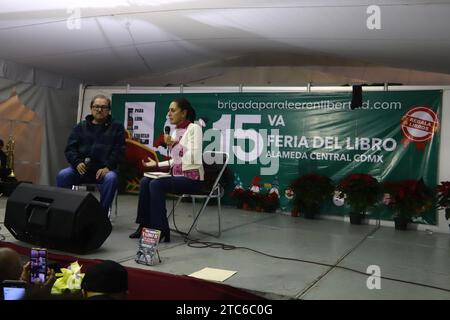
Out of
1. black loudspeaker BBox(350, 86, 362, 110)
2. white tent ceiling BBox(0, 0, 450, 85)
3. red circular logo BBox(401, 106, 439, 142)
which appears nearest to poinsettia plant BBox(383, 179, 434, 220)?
red circular logo BBox(401, 106, 439, 142)

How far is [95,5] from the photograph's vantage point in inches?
166

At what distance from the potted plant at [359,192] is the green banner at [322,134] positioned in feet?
0.64

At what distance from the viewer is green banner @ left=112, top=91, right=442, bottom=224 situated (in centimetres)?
477

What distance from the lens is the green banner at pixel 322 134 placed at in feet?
15.7

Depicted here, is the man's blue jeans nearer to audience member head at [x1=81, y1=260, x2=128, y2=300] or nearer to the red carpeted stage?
the red carpeted stage

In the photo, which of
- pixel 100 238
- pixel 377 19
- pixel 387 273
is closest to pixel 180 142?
pixel 100 238

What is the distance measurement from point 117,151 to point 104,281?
85.9 inches

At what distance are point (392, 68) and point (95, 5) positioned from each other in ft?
12.4

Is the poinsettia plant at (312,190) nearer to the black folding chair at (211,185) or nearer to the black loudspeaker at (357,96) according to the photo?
the black loudspeaker at (357,96)

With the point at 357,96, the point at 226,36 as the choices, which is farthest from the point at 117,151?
the point at 357,96

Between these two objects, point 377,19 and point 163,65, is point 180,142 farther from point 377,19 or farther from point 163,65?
point 163,65

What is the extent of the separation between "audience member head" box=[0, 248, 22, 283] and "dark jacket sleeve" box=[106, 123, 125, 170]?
5.58 ft

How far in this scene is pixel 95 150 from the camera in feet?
11.7

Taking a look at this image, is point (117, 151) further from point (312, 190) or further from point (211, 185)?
point (312, 190)
